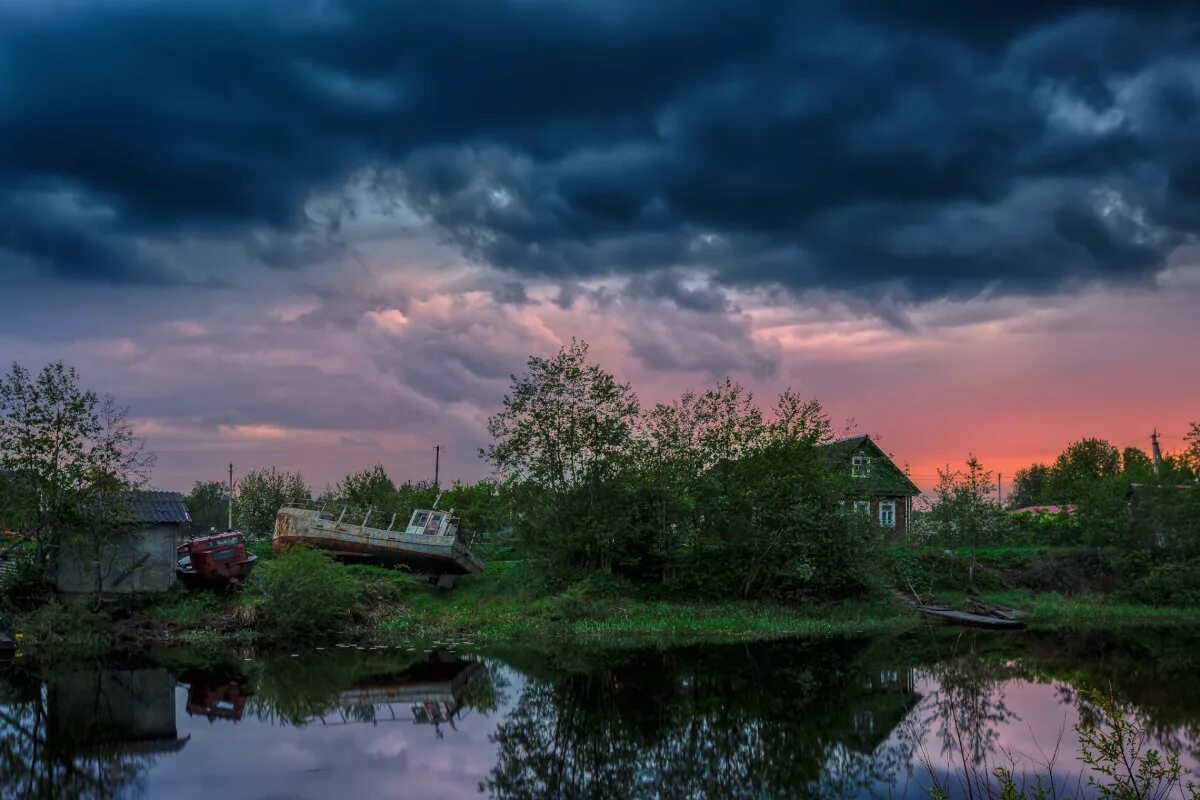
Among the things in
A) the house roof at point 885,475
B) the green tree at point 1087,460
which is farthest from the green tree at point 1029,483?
the house roof at point 885,475

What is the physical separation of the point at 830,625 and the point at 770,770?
740 inches

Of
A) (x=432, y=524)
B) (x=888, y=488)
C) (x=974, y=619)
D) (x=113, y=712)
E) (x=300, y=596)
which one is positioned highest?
(x=888, y=488)

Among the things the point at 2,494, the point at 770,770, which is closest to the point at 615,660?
the point at 770,770

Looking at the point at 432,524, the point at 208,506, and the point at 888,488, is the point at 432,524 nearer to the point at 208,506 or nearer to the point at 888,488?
the point at 888,488

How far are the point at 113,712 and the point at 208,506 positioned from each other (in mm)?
65113

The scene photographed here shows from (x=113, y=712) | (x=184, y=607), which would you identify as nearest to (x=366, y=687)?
(x=113, y=712)

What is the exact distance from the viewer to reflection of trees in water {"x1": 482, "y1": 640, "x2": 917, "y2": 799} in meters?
13.4

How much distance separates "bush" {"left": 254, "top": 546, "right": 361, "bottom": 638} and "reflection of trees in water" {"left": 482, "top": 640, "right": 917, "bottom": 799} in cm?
986

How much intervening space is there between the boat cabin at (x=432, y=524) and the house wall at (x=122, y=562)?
10212mm

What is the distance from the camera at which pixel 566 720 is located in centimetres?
1738

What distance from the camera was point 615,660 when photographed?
79.9 feet

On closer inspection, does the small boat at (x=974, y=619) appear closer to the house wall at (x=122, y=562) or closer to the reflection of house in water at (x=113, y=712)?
the reflection of house in water at (x=113, y=712)

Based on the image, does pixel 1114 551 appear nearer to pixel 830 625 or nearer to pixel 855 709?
pixel 830 625

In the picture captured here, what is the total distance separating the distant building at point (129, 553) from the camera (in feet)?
94.1
